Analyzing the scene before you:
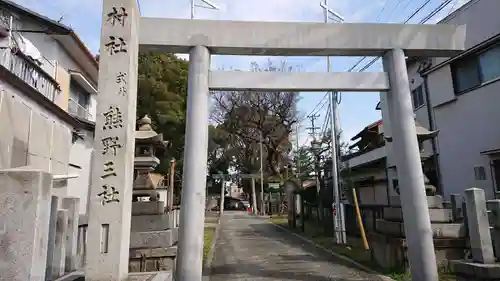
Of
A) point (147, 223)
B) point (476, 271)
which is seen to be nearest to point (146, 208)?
point (147, 223)

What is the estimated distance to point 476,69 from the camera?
41.0 feet

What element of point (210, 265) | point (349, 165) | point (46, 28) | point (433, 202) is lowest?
point (210, 265)

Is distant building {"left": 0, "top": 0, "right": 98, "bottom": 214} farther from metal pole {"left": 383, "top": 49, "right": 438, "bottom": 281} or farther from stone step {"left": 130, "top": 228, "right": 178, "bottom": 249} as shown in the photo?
metal pole {"left": 383, "top": 49, "right": 438, "bottom": 281}

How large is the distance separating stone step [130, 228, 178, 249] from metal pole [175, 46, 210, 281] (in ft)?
4.30

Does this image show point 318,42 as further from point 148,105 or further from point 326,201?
point 148,105

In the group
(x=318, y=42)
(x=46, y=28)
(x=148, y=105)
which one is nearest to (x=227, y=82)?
(x=318, y=42)

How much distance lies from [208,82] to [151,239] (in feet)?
12.3

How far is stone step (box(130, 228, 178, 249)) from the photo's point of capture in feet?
27.6

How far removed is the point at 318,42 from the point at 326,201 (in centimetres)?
1354

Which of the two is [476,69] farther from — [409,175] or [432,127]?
[409,175]

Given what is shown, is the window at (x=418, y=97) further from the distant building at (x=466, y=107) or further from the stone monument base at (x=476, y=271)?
the stone monument base at (x=476, y=271)

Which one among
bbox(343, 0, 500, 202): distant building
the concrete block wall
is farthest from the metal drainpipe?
the concrete block wall

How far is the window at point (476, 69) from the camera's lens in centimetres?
1176

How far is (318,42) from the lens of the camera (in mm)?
8336
